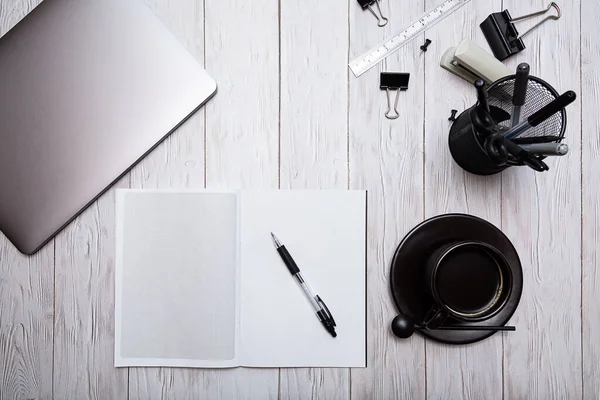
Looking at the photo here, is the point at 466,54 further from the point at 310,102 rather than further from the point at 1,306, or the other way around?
the point at 1,306

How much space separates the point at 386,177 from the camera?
70 centimetres

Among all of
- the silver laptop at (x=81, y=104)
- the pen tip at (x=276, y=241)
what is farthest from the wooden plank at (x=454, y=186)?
the silver laptop at (x=81, y=104)

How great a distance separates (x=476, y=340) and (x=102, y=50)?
2.65ft

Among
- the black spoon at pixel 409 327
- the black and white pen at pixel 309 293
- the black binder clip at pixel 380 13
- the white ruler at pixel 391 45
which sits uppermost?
the black binder clip at pixel 380 13

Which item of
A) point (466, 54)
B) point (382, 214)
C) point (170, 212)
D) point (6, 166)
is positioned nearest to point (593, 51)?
point (466, 54)

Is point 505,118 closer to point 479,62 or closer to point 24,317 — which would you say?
point 479,62

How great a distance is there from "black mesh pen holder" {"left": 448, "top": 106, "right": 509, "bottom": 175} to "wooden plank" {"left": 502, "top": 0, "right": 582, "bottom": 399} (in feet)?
0.29

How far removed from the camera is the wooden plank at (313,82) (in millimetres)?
698

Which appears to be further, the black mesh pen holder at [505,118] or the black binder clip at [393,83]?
the black binder clip at [393,83]

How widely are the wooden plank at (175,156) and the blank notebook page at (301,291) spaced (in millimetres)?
142

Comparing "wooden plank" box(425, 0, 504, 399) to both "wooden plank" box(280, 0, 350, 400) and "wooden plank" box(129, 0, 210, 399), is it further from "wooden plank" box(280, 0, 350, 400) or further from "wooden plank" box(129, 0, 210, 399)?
"wooden plank" box(129, 0, 210, 399)

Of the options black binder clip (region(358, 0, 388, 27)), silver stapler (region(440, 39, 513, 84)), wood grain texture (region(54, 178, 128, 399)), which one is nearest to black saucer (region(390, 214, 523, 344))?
silver stapler (region(440, 39, 513, 84))

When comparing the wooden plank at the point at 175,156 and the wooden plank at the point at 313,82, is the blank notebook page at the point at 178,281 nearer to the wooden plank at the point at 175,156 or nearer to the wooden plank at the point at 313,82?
the wooden plank at the point at 175,156

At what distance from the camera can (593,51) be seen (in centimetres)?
71
